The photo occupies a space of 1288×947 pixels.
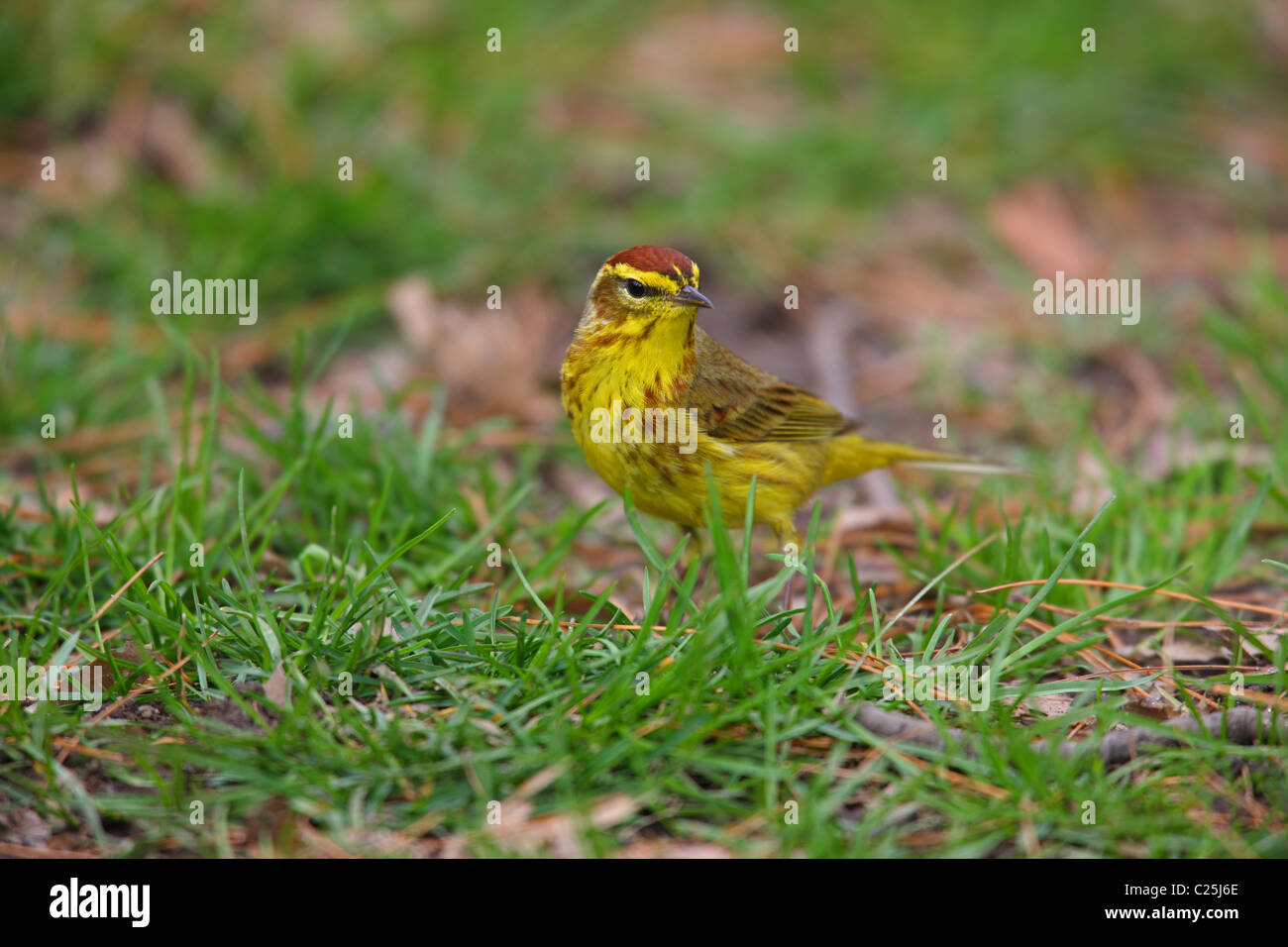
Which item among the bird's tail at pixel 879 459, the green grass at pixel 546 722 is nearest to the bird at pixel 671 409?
the bird's tail at pixel 879 459

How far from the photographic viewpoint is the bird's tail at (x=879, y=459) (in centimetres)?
546

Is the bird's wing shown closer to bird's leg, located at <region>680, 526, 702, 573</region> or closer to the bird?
the bird

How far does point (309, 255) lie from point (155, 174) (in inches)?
54.9

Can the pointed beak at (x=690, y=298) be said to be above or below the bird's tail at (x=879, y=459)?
above

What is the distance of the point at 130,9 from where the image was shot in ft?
26.4

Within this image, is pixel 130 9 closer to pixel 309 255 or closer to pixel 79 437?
pixel 309 255

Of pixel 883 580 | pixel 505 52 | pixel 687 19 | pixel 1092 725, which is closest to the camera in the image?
pixel 1092 725

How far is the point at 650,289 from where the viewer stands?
15.1ft

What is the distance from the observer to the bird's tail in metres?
5.46

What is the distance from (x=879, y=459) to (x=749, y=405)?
0.81m

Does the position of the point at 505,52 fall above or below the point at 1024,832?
above

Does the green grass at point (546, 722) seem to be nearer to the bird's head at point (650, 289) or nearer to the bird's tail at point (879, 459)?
the bird's head at point (650, 289)

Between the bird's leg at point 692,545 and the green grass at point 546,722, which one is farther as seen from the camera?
the bird's leg at point 692,545

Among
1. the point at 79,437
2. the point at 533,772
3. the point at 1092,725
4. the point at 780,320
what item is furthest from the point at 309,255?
the point at 1092,725
